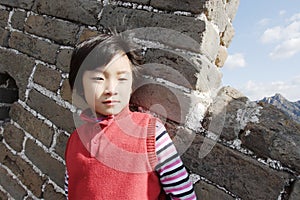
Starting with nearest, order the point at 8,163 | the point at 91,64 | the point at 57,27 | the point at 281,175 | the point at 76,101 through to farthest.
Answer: the point at 281,175 → the point at 91,64 → the point at 76,101 → the point at 57,27 → the point at 8,163

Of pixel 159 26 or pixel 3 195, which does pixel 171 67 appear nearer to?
pixel 159 26

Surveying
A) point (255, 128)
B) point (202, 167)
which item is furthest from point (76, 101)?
point (255, 128)

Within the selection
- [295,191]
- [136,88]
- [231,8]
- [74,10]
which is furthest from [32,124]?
[295,191]

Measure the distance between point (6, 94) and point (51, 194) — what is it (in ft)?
2.22

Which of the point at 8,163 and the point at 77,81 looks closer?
the point at 77,81

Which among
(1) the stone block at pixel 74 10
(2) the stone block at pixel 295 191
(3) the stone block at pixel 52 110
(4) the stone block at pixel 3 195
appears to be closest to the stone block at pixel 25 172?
(4) the stone block at pixel 3 195

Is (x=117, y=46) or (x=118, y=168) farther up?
(x=117, y=46)

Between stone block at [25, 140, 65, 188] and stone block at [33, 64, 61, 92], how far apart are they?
294mm

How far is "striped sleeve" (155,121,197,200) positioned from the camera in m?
0.93

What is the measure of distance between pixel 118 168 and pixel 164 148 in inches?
5.9

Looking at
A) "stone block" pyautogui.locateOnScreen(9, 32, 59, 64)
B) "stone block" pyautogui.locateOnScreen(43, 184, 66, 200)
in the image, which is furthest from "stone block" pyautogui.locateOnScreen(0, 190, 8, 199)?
"stone block" pyautogui.locateOnScreen(9, 32, 59, 64)

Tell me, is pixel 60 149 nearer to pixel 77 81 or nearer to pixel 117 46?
pixel 77 81

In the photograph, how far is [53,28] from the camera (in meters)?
1.41

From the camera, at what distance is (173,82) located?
40.3 inches
